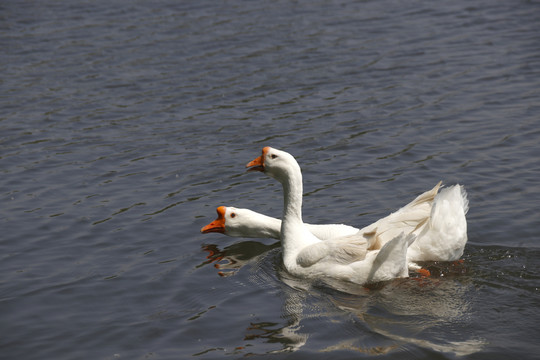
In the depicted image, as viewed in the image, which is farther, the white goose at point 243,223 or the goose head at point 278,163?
the white goose at point 243,223

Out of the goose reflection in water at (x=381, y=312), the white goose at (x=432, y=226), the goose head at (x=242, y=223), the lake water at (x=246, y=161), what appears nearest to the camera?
the goose reflection in water at (x=381, y=312)

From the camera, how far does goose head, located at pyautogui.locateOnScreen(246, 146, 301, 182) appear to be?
865 centimetres

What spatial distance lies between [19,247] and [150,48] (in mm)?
8690

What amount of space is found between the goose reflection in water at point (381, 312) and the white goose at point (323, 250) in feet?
0.40

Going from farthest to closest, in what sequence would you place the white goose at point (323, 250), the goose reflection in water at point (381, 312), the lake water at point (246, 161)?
the white goose at point (323, 250), the lake water at point (246, 161), the goose reflection in water at point (381, 312)

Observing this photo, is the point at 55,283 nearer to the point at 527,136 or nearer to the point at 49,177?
the point at 49,177

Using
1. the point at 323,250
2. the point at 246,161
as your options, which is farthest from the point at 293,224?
the point at 246,161

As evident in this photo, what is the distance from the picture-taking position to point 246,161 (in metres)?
11.7

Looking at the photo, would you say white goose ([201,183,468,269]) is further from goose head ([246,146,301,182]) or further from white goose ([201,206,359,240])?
white goose ([201,206,359,240])

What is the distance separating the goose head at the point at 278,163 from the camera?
340 inches

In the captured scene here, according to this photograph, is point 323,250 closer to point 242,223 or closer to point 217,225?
point 242,223

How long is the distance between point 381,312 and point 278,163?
86.3 inches

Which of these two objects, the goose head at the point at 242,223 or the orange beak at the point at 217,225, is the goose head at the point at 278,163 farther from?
the orange beak at the point at 217,225

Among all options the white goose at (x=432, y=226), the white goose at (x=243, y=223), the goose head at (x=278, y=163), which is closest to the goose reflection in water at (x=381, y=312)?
the white goose at (x=432, y=226)
